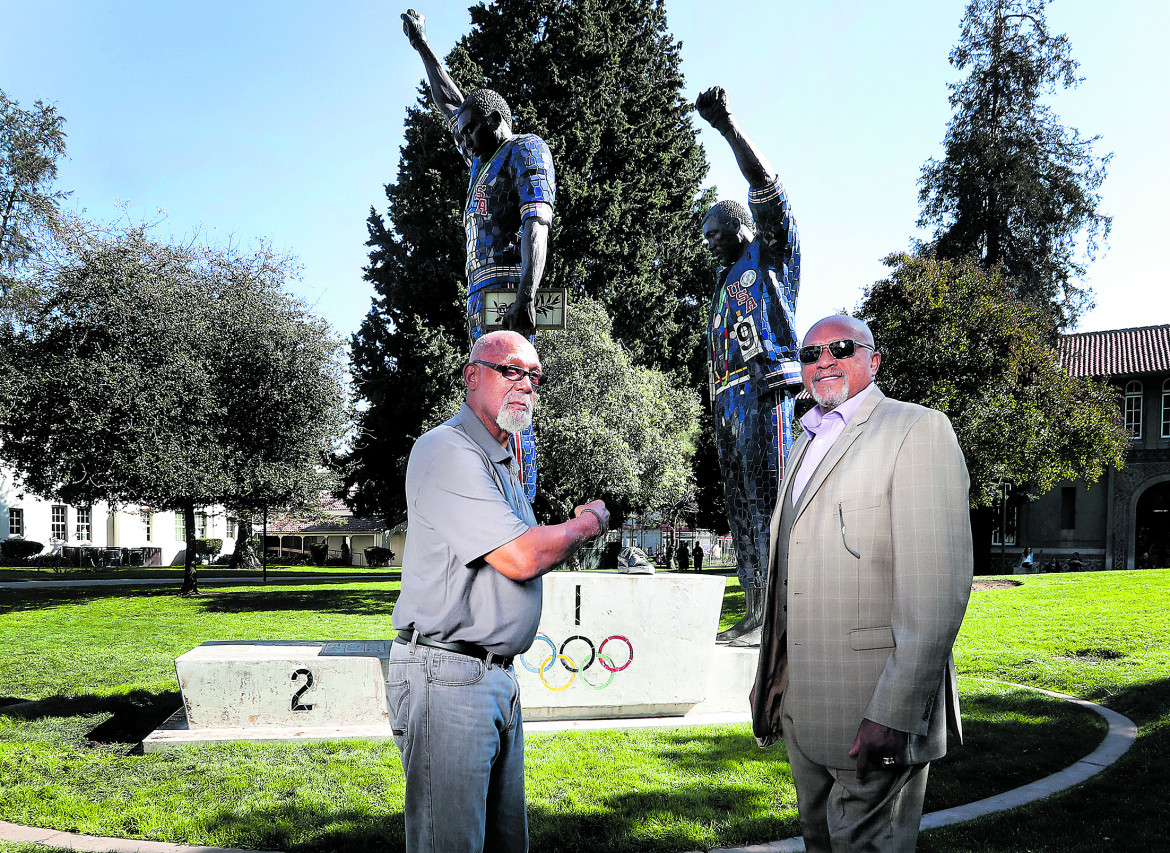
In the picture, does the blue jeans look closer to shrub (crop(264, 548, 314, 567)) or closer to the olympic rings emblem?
the olympic rings emblem

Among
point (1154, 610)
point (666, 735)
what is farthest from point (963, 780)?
point (1154, 610)

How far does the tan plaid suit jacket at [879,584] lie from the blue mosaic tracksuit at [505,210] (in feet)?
12.6

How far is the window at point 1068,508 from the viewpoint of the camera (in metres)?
35.3

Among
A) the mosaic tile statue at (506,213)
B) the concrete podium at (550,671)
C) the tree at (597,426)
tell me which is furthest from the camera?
the tree at (597,426)

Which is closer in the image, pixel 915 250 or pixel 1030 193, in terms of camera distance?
pixel 1030 193

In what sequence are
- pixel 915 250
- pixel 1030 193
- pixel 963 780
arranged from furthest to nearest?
1. pixel 915 250
2. pixel 1030 193
3. pixel 963 780

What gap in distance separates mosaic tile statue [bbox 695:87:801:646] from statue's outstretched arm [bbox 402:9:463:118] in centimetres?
243

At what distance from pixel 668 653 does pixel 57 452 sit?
1672 cm

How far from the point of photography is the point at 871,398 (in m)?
2.82

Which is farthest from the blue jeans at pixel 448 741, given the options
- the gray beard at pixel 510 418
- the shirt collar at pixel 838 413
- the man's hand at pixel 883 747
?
the shirt collar at pixel 838 413

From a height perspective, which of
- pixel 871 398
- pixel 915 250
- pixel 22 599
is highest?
pixel 915 250

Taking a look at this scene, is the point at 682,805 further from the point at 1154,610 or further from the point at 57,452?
the point at 57,452

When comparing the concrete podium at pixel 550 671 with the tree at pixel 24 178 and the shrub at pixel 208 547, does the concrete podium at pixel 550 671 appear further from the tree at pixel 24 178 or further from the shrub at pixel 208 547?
the shrub at pixel 208 547

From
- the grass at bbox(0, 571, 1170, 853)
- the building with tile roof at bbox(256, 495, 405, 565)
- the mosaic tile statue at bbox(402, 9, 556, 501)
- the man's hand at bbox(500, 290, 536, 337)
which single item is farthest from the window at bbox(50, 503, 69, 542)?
the man's hand at bbox(500, 290, 536, 337)
